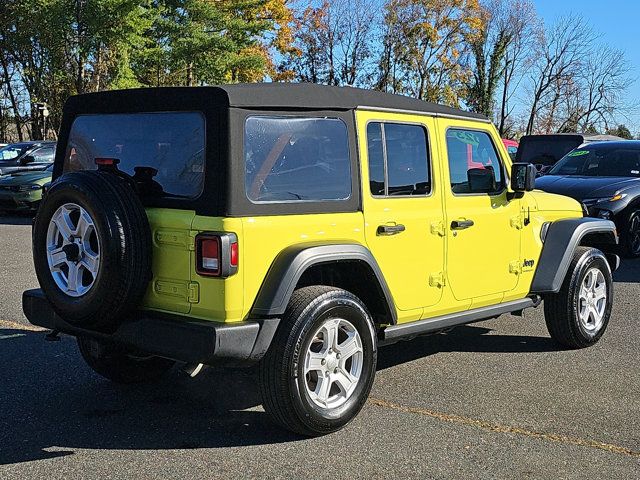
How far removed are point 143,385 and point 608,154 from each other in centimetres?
919

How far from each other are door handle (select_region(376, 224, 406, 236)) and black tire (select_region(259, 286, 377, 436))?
0.48 m

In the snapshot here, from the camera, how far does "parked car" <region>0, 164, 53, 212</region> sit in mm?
15531

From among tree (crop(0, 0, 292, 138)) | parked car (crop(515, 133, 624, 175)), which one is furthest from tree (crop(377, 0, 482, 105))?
parked car (crop(515, 133, 624, 175))

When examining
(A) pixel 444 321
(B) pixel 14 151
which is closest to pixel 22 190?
(B) pixel 14 151

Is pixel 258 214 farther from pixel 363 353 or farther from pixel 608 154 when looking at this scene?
pixel 608 154

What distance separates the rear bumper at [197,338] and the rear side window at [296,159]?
0.66 meters

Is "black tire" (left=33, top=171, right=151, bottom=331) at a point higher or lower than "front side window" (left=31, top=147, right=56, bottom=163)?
lower

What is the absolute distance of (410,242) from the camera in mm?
4660

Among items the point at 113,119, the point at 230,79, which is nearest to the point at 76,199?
the point at 113,119

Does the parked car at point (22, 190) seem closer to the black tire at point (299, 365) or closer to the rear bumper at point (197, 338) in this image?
the rear bumper at point (197, 338)

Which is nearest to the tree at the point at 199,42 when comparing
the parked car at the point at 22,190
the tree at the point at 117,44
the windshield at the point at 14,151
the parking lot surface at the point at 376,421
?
the tree at the point at 117,44

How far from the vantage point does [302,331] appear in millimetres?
3920

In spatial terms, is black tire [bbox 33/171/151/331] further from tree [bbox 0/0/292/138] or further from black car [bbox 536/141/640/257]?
tree [bbox 0/0/292/138]

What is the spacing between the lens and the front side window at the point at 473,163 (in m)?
5.12
